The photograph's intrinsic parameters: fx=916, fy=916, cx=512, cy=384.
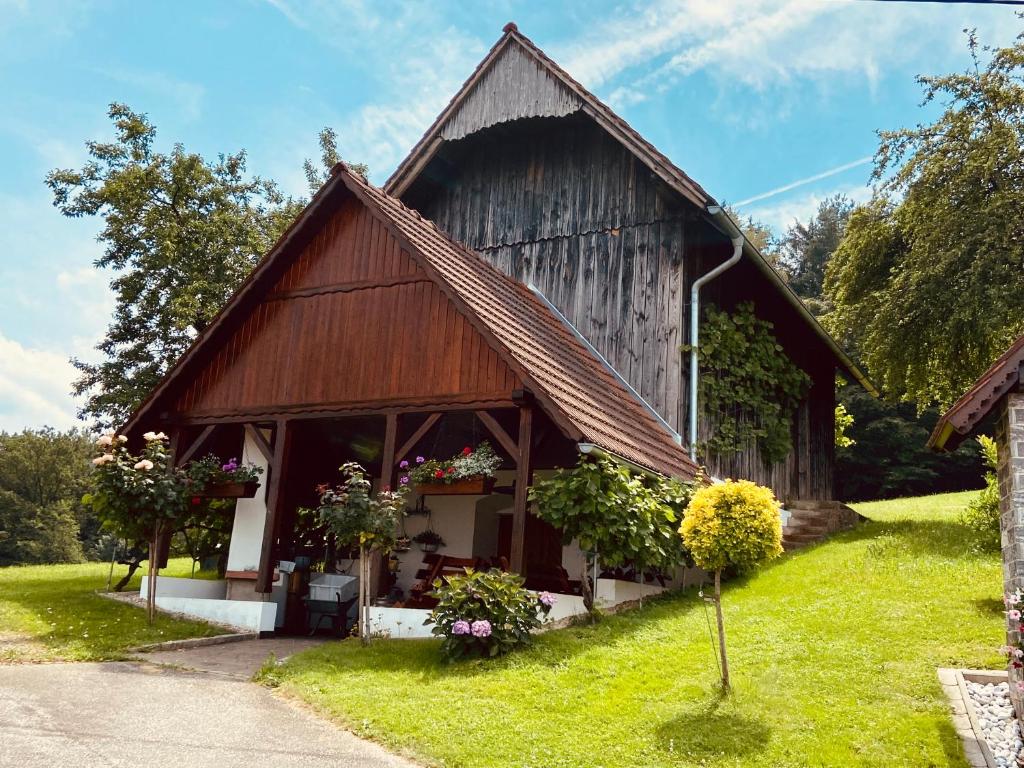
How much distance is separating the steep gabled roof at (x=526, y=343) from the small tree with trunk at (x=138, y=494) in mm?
1860

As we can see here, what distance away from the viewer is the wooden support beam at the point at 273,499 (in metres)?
12.3

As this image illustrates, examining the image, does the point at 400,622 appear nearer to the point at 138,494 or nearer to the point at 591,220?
the point at 138,494

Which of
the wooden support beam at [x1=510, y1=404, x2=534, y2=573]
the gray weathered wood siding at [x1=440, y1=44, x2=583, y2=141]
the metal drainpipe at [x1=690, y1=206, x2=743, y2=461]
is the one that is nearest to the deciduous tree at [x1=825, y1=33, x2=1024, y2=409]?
the metal drainpipe at [x1=690, y1=206, x2=743, y2=461]

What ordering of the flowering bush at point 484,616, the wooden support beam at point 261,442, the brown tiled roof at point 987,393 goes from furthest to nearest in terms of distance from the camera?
1. the wooden support beam at point 261,442
2. the flowering bush at point 484,616
3. the brown tiled roof at point 987,393

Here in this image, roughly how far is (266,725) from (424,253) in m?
6.35

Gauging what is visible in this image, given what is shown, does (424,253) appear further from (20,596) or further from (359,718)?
(20,596)

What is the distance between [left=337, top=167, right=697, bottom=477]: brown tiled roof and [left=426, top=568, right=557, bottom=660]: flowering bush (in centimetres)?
176

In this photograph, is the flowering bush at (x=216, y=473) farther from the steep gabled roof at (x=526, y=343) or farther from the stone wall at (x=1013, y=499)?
the stone wall at (x=1013, y=499)

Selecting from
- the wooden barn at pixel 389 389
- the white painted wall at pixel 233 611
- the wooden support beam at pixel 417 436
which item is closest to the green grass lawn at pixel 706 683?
the wooden barn at pixel 389 389

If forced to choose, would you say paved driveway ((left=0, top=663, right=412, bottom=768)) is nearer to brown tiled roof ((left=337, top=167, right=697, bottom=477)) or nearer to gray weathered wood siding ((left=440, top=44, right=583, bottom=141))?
brown tiled roof ((left=337, top=167, right=697, bottom=477))

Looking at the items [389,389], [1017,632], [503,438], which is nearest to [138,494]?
[389,389]

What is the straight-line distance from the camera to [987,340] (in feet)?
56.0

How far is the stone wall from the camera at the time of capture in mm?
6902

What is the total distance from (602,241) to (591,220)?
430mm
